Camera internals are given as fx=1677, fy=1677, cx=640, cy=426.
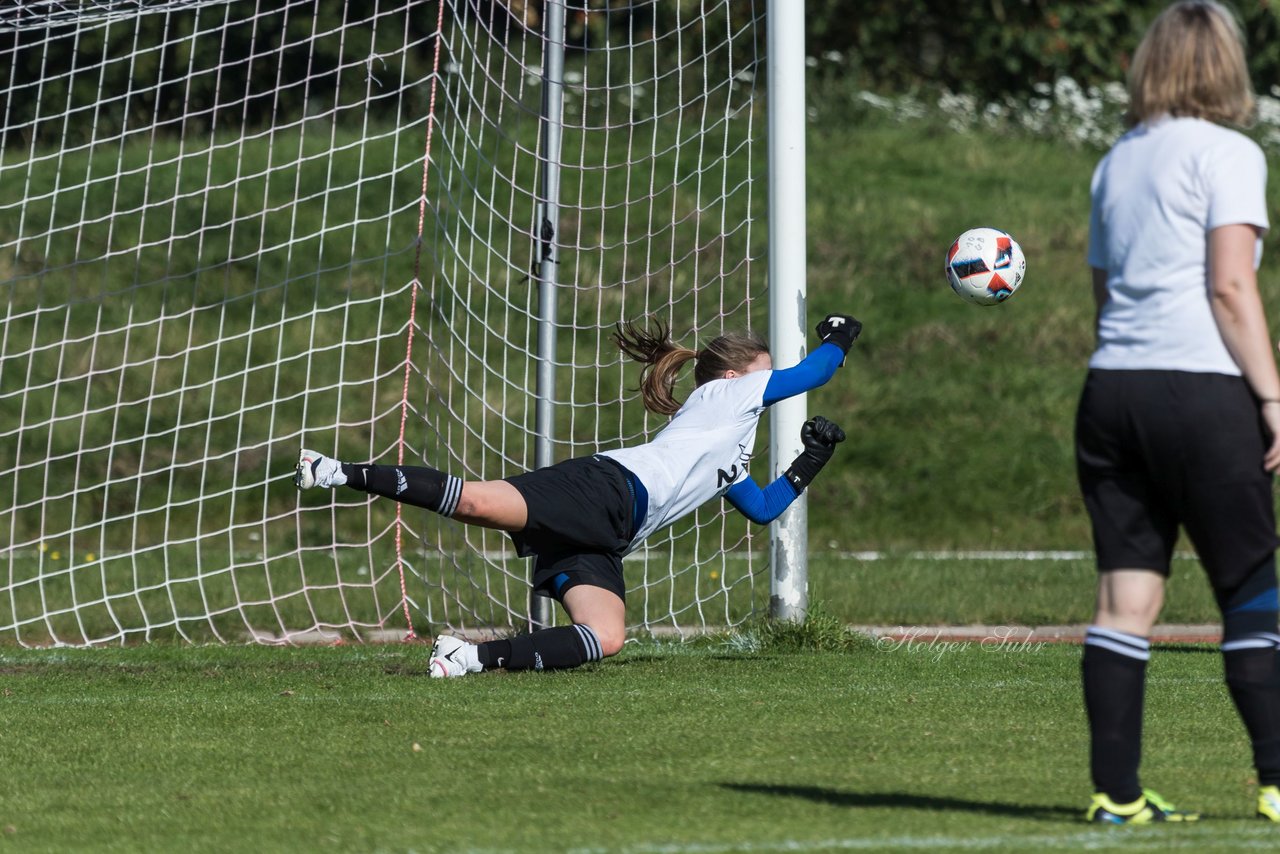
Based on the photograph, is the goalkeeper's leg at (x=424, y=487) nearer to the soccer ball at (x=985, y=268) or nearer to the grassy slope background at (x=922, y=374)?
the soccer ball at (x=985, y=268)

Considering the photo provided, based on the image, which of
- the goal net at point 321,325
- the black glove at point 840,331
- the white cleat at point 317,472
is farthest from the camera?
the goal net at point 321,325

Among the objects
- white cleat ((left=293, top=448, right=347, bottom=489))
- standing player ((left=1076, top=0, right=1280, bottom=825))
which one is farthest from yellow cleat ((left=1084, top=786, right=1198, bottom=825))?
white cleat ((left=293, top=448, right=347, bottom=489))

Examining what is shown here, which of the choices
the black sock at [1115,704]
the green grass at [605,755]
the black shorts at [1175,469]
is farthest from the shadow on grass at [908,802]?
the black shorts at [1175,469]

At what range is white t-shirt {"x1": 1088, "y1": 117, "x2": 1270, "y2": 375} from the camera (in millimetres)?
3545

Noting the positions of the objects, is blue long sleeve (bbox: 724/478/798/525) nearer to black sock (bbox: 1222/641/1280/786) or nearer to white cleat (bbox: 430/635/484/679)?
white cleat (bbox: 430/635/484/679)

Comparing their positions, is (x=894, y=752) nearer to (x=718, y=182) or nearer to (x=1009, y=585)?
(x=1009, y=585)

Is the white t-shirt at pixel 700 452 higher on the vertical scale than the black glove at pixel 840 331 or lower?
lower

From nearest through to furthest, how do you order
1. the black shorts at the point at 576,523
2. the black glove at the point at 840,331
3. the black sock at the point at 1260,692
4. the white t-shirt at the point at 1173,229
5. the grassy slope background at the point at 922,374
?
the white t-shirt at the point at 1173,229 < the black sock at the point at 1260,692 < the black shorts at the point at 576,523 < the black glove at the point at 840,331 < the grassy slope background at the point at 922,374

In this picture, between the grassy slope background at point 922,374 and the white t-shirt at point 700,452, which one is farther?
the grassy slope background at point 922,374

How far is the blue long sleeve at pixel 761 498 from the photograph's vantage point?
6738mm

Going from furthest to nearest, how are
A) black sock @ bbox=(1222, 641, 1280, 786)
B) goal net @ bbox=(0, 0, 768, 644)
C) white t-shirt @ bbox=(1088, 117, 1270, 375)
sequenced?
goal net @ bbox=(0, 0, 768, 644) < black sock @ bbox=(1222, 641, 1280, 786) < white t-shirt @ bbox=(1088, 117, 1270, 375)

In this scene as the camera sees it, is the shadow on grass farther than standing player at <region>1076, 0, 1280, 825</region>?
Yes

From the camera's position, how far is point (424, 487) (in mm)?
6148

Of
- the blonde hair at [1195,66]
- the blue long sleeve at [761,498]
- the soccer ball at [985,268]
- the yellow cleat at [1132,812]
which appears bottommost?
the yellow cleat at [1132,812]
